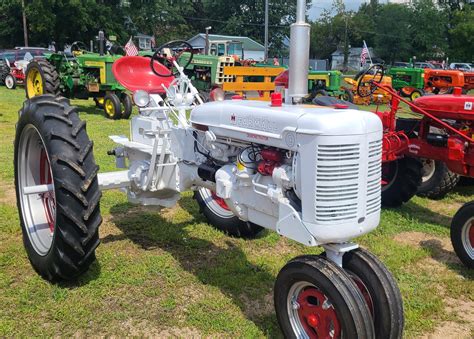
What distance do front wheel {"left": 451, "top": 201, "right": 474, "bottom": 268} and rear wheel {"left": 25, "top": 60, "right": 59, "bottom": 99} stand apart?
31.6 feet

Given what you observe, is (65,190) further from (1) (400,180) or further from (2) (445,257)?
(1) (400,180)

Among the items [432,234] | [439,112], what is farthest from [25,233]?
[439,112]

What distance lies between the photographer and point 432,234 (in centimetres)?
470

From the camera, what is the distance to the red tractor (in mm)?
4770

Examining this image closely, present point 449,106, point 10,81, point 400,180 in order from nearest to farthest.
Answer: point 449,106 < point 400,180 < point 10,81

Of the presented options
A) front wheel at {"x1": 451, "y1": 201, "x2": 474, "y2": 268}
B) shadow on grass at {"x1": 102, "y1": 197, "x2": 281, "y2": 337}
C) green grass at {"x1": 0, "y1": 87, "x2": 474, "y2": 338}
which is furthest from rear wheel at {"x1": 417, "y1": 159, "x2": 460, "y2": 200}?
shadow on grass at {"x1": 102, "y1": 197, "x2": 281, "y2": 337}

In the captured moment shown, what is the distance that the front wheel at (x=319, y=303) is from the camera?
2268 mm

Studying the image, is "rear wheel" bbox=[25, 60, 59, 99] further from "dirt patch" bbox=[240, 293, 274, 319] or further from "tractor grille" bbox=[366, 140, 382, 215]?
"tractor grille" bbox=[366, 140, 382, 215]

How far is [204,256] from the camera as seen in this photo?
390 centimetres

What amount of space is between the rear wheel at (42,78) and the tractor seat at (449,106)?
870cm

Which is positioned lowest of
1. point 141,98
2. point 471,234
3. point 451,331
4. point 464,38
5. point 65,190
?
point 451,331

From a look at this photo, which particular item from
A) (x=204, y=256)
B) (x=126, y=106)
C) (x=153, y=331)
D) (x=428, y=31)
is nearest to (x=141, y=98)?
(x=204, y=256)

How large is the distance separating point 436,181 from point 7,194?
487 centimetres

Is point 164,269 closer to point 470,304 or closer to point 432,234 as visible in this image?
point 470,304
